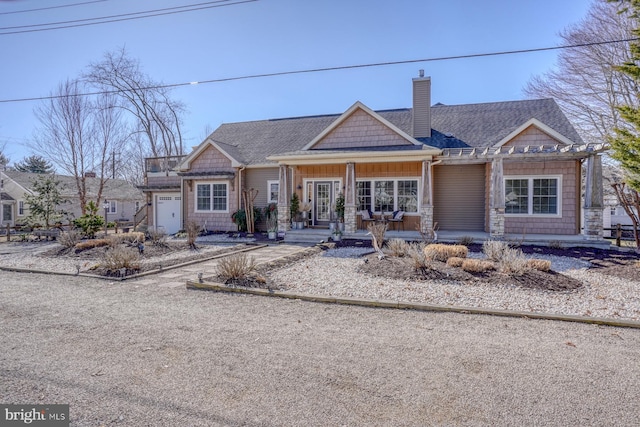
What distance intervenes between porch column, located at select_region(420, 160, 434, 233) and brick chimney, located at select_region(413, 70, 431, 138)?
3.22m

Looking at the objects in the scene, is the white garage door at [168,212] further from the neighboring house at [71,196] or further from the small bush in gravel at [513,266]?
the small bush in gravel at [513,266]

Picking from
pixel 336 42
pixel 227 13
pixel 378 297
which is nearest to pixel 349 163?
pixel 336 42

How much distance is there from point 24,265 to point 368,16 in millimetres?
11951

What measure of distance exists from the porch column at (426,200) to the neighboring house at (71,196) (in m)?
23.1

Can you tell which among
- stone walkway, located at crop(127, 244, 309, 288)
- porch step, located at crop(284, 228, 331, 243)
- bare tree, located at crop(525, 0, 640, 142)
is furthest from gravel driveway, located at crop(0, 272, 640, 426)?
bare tree, located at crop(525, 0, 640, 142)

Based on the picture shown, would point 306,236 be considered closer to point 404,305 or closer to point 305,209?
point 305,209

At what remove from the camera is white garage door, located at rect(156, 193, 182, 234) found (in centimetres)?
1727

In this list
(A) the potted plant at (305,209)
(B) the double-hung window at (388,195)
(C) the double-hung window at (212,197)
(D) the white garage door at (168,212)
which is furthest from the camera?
(D) the white garage door at (168,212)

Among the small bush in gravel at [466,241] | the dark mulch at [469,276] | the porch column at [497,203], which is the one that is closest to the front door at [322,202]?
the small bush in gravel at [466,241]

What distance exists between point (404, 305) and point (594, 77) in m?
22.3

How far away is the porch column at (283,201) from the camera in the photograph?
13.6 m

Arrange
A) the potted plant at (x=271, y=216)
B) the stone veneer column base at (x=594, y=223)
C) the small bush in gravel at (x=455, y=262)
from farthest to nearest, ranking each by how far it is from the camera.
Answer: the potted plant at (x=271, y=216), the stone veneer column base at (x=594, y=223), the small bush in gravel at (x=455, y=262)

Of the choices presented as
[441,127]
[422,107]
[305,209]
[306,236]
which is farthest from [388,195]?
[441,127]

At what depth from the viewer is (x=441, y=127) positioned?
1554cm
